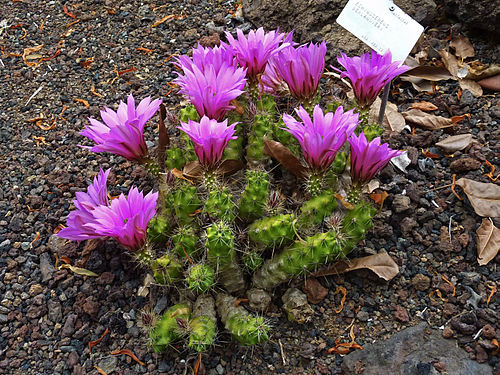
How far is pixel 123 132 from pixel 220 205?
53 cm

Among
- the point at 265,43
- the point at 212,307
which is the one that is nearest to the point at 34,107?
the point at 265,43

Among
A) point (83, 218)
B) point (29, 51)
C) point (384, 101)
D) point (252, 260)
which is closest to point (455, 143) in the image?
point (384, 101)

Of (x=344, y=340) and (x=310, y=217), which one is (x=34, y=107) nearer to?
(x=310, y=217)

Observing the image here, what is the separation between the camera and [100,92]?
139 inches

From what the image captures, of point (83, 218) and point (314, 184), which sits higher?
point (314, 184)

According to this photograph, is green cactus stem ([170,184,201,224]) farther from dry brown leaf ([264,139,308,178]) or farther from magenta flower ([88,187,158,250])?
dry brown leaf ([264,139,308,178])

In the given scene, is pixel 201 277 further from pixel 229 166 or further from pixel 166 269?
pixel 229 166

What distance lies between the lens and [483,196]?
8.70 feet

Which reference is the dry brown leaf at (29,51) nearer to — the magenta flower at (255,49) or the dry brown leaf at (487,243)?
the magenta flower at (255,49)

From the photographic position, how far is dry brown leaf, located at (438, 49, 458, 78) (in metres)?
3.36

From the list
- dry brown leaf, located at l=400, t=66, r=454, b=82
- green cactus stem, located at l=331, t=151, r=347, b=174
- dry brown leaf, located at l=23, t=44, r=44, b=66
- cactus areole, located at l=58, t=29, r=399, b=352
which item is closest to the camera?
cactus areole, located at l=58, t=29, r=399, b=352

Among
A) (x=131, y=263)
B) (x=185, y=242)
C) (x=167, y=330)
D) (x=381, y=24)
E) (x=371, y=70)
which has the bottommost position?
(x=131, y=263)

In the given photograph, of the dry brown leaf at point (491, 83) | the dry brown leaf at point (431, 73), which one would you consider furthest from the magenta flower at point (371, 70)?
the dry brown leaf at point (491, 83)

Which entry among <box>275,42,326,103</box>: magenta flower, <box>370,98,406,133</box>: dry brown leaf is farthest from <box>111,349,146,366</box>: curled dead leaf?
<box>370,98,406,133</box>: dry brown leaf
